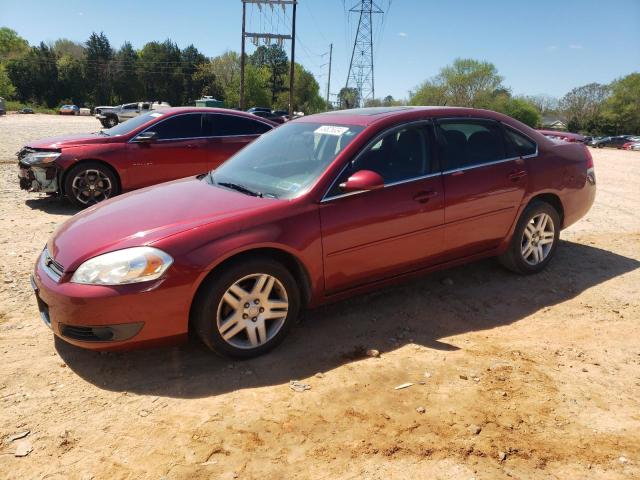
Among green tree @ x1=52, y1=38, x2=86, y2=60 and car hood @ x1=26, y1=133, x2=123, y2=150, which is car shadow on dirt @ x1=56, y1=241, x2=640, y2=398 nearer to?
car hood @ x1=26, y1=133, x2=123, y2=150

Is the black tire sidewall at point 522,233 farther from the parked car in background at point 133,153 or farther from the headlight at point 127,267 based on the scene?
the parked car in background at point 133,153

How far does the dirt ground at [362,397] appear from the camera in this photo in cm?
234

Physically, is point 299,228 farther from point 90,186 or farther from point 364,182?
point 90,186

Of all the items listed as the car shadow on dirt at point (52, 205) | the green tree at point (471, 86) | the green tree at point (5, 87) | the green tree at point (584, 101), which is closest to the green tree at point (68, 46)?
the green tree at point (5, 87)

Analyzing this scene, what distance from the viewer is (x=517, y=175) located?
14.6 ft

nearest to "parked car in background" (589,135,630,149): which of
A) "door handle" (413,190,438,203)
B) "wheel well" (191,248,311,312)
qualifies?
"door handle" (413,190,438,203)

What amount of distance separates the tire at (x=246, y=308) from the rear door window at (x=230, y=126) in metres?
5.29

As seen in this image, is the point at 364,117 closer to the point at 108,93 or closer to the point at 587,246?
the point at 587,246

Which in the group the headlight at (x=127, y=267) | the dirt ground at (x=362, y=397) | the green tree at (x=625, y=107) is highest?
the green tree at (x=625, y=107)

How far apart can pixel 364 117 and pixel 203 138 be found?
4531mm

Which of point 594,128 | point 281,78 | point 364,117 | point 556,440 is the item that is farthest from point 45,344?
point 281,78

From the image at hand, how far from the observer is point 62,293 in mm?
2916

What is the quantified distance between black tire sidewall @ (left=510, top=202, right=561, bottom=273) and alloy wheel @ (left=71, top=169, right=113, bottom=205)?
5.75 m

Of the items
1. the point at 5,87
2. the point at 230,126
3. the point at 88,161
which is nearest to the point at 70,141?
the point at 88,161
